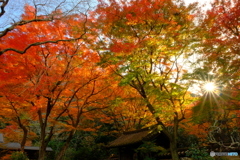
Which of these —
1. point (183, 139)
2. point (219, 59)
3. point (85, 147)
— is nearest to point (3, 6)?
point (219, 59)

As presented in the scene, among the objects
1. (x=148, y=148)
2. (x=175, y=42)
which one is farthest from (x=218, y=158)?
(x=175, y=42)

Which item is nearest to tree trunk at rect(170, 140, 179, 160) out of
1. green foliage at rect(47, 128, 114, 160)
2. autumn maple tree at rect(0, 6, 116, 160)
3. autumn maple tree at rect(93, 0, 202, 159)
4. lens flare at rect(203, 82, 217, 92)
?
autumn maple tree at rect(93, 0, 202, 159)

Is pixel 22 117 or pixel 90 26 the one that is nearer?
pixel 90 26

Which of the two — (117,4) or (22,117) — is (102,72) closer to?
(117,4)

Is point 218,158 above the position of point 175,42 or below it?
below

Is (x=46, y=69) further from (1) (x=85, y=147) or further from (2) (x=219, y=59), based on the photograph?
(1) (x=85, y=147)

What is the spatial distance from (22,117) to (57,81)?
19.9 ft

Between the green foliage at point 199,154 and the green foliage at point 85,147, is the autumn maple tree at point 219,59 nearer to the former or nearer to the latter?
the green foliage at point 199,154

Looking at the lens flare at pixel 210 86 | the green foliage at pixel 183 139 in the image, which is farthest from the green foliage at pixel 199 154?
the green foliage at pixel 183 139

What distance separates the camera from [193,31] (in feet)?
38.4

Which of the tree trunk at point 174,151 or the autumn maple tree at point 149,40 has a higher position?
the autumn maple tree at point 149,40

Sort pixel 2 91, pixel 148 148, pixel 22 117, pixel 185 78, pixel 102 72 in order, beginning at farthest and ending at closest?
pixel 22 117, pixel 102 72, pixel 148 148, pixel 185 78, pixel 2 91

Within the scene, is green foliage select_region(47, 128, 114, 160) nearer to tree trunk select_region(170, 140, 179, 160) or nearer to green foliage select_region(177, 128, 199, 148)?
green foliage select_region(177, 128, 199, 148)

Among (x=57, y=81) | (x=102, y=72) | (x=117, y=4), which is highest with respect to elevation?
(x=117, y=4)
